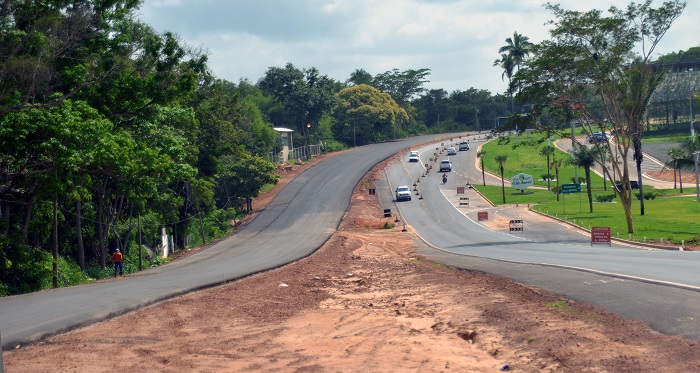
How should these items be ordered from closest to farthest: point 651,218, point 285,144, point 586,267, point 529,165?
1. point 586,267
2. point 651,218
3. point 285,144
4. point 529,165

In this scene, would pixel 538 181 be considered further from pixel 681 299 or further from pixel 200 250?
pixel 681 299

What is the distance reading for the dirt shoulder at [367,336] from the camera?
11148 millimetres

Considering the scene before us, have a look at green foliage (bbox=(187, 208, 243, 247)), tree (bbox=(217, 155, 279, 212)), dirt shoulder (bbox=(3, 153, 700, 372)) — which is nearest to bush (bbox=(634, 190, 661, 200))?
tree (bbox=(217, 155, 279, 212))

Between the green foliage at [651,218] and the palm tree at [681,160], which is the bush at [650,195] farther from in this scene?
the palm tree at [681,160]

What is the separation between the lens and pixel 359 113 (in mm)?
135125

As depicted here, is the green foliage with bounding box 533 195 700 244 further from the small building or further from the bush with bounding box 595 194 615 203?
the small building

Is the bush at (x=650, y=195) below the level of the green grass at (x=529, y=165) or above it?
below

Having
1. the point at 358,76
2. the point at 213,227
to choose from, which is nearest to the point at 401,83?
the point at 358,76

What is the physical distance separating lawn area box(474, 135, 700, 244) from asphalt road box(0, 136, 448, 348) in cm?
1749

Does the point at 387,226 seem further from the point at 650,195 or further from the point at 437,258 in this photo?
the point at 650,195

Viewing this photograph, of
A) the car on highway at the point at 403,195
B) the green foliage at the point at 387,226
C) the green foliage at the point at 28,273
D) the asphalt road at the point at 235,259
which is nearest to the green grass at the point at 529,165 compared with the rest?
the asphalt road at the point at 235,259

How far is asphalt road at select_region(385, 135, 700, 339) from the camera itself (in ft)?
45.3

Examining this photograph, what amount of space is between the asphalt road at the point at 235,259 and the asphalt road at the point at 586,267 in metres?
9.01

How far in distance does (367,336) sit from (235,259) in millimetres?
28315
